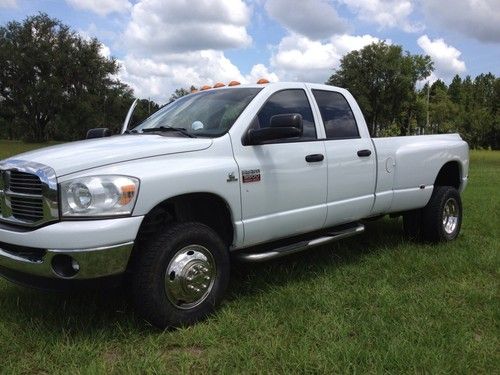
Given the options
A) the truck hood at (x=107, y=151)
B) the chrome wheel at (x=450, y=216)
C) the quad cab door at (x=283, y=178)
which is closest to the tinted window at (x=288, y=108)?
the quad cab door at (x=283, y=178)

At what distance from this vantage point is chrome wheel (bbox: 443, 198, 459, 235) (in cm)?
665

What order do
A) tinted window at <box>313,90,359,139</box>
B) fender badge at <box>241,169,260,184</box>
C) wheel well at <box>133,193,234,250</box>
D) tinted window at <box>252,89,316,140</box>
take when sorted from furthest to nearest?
tinted window at <box>313,90,359,139</box> < tinted window at <box>252,89,316,140</box> < fender badge at <box>241,169,260,184</box> < wheel well at <box>133,193,234,250</box>

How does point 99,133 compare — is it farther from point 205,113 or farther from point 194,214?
point 194,214

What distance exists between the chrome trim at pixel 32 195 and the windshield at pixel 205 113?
130 centimetres

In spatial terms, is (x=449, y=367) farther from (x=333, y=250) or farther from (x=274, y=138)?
(x=333, y=250)

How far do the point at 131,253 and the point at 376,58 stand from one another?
174 feet

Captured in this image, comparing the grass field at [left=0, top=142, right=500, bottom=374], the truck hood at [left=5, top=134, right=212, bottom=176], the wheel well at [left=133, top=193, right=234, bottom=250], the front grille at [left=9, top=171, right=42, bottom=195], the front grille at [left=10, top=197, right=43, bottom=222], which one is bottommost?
the grass field at [left=0, top=142, right=500, bottom=374]

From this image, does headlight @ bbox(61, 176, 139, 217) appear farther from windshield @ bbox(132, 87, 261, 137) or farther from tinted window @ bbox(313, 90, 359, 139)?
tinted window @ bbox(313, 90, 359, 139)

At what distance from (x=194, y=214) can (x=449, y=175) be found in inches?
159

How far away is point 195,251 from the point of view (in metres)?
3.93

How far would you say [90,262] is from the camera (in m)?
3.41

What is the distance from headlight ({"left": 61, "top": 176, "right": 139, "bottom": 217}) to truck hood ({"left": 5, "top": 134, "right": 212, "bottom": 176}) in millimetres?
118

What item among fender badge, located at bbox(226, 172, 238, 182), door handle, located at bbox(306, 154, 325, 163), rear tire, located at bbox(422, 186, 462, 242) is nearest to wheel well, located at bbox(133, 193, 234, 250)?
fender badge, located at bbox(226, 172, 238, 182)

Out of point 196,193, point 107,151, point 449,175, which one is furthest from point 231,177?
point 449,175
